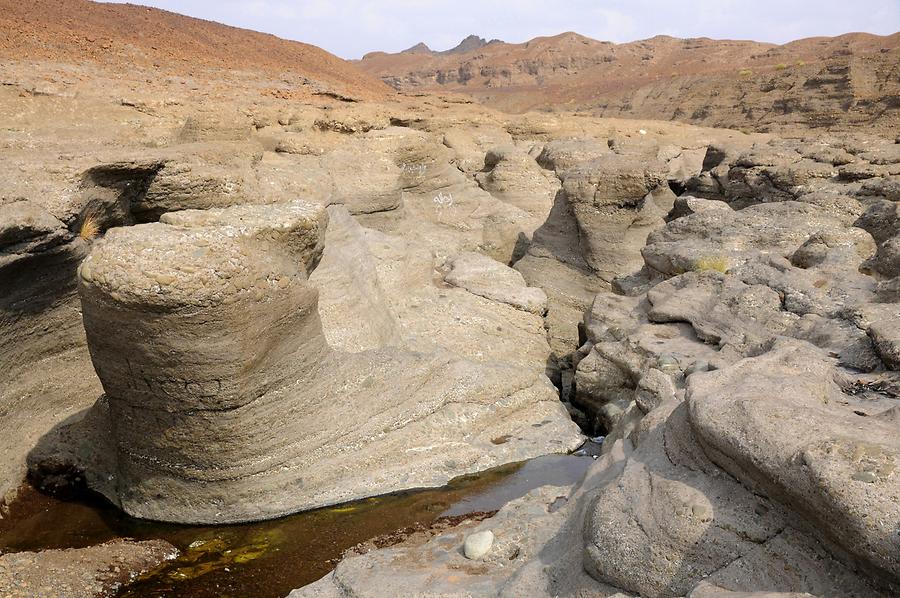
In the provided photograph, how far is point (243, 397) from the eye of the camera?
18.1ft

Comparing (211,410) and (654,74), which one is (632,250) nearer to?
(211,410)

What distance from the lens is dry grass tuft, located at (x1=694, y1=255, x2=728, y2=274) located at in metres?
7.71

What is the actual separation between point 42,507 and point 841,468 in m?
5.81

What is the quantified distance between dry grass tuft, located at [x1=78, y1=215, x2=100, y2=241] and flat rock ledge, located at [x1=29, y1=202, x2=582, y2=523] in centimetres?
119

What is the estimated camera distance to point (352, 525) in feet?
18.6

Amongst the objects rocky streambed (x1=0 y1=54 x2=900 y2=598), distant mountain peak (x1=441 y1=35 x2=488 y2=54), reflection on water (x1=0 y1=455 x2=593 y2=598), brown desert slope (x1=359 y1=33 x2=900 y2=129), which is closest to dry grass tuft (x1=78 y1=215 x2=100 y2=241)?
rocky streambed (x1=0 y1=54 x2=900 y2=598)

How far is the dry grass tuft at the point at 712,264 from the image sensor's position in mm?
7715

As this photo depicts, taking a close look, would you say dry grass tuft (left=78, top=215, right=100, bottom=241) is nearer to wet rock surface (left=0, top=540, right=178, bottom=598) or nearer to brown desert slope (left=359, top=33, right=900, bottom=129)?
wet rock surface (left=0, top=540, right=178, bottom=598)

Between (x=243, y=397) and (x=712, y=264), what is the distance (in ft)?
16.2

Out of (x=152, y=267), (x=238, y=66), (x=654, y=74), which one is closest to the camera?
(x=152, y=267)

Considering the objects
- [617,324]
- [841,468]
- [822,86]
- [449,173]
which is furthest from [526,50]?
[841,468]

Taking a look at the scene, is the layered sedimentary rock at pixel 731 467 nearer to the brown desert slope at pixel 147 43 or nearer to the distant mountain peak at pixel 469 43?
the brown desert slope at pixel 147 43

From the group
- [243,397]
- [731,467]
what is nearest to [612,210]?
[243,397]

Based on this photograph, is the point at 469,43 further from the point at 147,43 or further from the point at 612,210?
the point at 612,210
